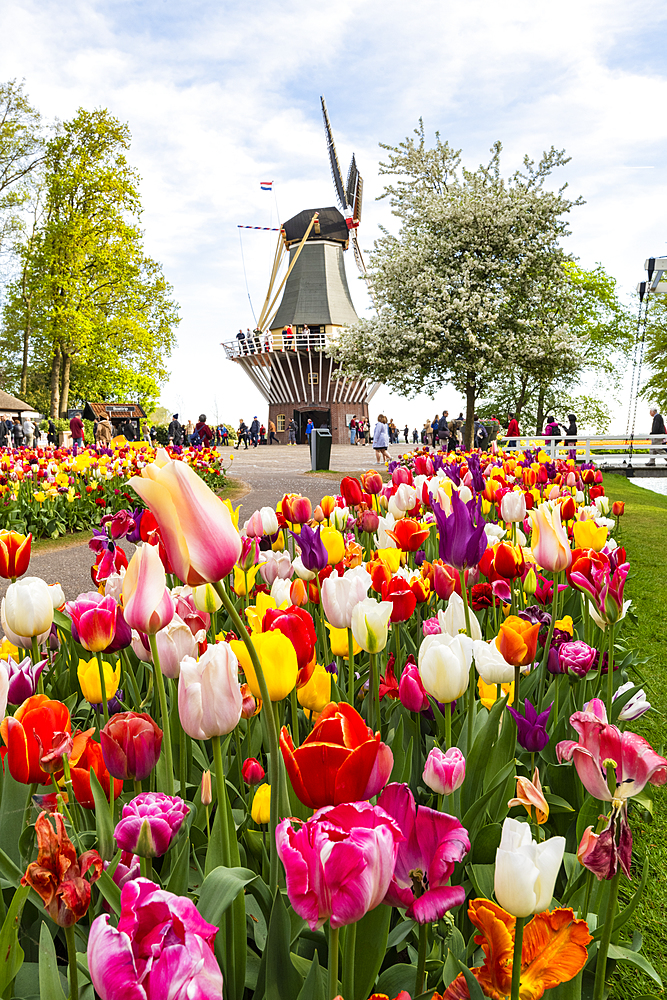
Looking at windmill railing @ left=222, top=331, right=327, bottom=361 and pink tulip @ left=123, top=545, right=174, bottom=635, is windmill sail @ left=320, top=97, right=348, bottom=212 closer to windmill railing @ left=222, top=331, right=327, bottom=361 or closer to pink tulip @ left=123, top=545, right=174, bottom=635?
windmill railing @ left=222, top=331, right=327, bottom=361

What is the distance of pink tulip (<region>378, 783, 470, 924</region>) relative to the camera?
2.77 feet

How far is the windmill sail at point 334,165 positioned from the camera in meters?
45.6

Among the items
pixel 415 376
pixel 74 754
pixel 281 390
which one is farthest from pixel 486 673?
pixel 281 390

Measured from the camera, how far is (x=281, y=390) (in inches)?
1747

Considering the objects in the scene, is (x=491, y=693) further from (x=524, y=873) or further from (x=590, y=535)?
(x=524, y=873)

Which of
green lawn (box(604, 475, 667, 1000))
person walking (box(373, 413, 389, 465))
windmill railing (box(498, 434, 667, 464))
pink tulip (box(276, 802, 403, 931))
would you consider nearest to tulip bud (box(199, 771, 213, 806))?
pink tulip (box(276, 802, 403, 931))

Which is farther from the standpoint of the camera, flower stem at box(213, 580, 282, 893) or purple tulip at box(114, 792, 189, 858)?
purple tulip at box(114, 792, 189, 858)

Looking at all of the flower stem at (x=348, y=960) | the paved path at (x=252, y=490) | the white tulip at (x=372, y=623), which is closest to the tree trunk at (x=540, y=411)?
the paved path at (x=252, y=490)

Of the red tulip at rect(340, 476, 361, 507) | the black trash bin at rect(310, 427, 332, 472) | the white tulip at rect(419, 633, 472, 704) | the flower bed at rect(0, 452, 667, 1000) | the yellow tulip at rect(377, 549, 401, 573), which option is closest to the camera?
the flower bed at rect(0, 452, 667, 1000)

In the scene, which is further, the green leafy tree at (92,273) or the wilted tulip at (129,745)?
the green leafy tree at (92,273)

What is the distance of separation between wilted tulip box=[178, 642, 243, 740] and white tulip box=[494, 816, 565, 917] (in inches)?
17.7

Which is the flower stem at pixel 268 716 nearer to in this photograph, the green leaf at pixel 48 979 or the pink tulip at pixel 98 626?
the green leaf at pixel 48 979

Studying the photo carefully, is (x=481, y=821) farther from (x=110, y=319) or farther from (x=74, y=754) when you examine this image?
(x=110, y=319)

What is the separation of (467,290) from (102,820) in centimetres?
1874
